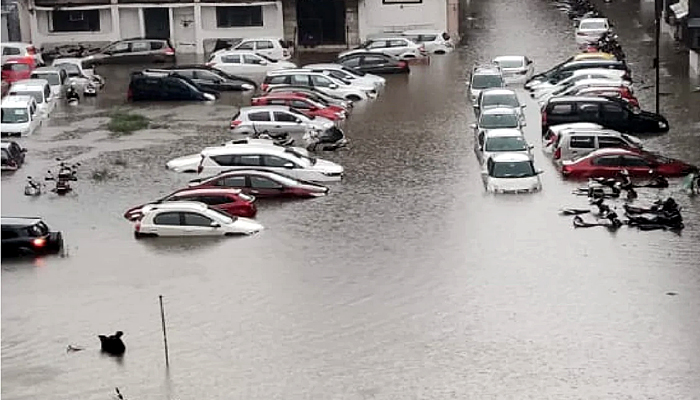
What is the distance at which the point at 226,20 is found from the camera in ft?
133

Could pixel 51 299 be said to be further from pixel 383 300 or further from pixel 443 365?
pixel 443 365

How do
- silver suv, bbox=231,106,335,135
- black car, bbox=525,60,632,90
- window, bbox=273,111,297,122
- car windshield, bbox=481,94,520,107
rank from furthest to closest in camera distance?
1. black car, bbox=525,60,632,90
2. car windshield, bbox=481,94,520,107
3. window, bbox=273,111,297,122
4. silver suv, bbox=231,106,335,135

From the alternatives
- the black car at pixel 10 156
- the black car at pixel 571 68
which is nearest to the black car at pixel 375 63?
the black car at pixel 571 68

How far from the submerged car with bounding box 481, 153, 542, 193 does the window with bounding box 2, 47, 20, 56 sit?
18.2m

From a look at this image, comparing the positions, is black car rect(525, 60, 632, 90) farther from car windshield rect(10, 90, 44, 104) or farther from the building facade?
car windshield rect(10, 90, 44, 104)

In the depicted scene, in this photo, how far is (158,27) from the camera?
41094 millimetres

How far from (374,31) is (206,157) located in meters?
16.2

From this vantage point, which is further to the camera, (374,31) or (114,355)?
(374,31)

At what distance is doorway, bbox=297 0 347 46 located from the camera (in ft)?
132

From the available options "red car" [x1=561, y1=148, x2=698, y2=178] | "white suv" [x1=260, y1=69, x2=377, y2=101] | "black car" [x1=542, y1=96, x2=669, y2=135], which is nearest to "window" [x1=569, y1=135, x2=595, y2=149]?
"red car" [x1=561, y1=148, x2=698, y2=178]

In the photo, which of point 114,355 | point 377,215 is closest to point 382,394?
point 114,355

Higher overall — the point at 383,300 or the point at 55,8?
the point at 55,8

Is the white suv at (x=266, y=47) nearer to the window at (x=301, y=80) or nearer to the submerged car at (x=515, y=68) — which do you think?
the window at (x=301, y=80)

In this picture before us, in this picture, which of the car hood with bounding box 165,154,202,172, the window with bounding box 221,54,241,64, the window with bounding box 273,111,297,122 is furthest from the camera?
the window with bounding box 221,54,241,64
